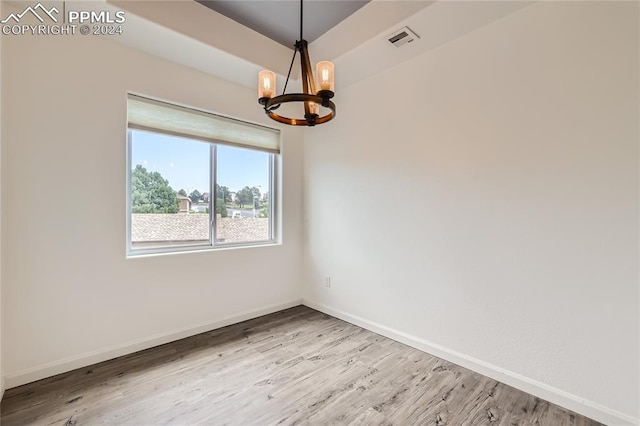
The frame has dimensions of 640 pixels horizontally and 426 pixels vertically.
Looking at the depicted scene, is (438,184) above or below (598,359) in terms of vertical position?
above

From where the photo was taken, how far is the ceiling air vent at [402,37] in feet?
7.75

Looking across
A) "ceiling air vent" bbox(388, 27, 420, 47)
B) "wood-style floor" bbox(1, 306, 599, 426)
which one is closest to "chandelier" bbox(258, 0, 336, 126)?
"ceiling air vent" bbox(388, 27, 420, 47)

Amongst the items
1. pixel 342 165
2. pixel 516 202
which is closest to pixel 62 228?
pixel 342 165

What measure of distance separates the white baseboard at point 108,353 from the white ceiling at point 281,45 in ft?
8.79

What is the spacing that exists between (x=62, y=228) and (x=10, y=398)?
1.19 meters

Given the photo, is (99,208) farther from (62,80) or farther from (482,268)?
(482,268)

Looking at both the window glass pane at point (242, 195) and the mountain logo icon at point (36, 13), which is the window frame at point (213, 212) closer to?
the window glass pane at point (242, 195)

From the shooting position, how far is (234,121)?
323 cm

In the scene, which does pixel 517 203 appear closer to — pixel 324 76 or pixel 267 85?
pixel 324 76

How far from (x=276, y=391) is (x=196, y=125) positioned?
2.60 metres

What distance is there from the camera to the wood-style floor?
5.82 ft

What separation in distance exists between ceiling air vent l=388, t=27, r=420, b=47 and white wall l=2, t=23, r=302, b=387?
193 cm

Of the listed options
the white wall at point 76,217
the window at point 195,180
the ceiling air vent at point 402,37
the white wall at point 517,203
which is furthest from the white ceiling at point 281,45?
the window at point 195,180

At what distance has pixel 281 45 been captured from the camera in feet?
9.83
